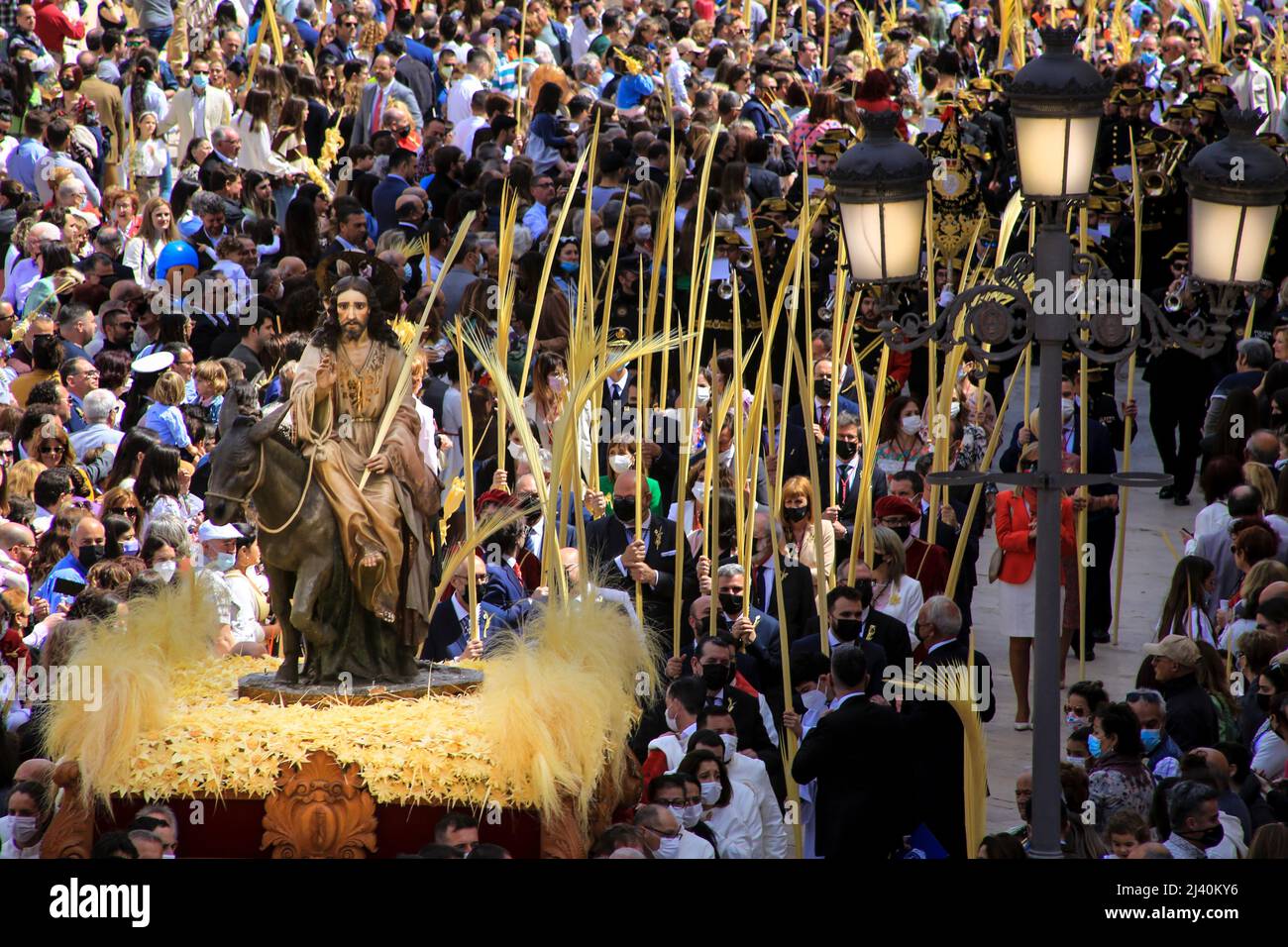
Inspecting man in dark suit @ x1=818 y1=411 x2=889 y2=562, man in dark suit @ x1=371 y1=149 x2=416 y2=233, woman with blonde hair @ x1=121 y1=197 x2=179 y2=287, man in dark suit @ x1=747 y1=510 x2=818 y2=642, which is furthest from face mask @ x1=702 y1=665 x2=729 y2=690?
man in dark suit @ x1=371 y1=149 x2=416 y2=233

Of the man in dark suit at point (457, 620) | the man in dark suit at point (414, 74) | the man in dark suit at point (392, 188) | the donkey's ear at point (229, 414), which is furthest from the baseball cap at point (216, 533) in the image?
the man in dark suit at point (414, 74)

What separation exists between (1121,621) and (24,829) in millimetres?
7222

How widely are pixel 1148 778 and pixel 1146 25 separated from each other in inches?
587

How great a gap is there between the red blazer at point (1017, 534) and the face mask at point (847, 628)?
188 cm

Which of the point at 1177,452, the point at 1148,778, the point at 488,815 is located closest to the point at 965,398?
the point at 1177,452

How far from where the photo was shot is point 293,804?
27.6ft

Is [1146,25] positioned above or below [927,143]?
above

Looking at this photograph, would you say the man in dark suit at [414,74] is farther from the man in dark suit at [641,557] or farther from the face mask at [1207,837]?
the face mask at [1207,837]

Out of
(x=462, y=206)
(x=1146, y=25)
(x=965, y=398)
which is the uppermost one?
(x=1146, y=25)

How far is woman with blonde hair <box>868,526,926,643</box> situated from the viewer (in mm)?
10977

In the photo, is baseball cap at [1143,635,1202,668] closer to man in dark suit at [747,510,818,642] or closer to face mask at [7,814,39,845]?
man in dark suit at [747,510,818,642]

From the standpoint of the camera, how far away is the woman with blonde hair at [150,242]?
14.7m

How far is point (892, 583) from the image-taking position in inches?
433

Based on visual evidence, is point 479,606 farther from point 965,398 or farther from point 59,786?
point 965,398
